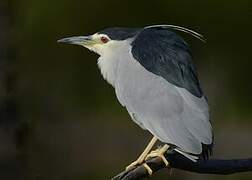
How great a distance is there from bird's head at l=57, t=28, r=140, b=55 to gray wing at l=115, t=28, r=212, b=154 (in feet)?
0.14

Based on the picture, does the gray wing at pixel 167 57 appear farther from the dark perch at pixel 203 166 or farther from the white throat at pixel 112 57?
the dark perch at pixel 203 166

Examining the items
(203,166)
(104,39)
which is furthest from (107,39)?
(203,166)

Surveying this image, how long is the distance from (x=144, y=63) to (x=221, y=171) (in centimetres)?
34

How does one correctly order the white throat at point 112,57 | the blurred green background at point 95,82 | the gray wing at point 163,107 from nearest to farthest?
the gray wing at point 163,107, the white throat at point 112,57, the blurred green background at point 95,82

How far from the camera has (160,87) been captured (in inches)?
74.4

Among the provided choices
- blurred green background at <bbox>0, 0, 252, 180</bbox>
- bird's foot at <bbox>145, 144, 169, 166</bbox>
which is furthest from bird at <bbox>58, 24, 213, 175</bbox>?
blurred green background at <bbox>0, 0, 252, 180</bbox>

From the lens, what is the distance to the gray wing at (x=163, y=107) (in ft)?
5.81

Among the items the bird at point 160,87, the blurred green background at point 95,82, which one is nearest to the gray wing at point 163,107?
the bird at point 160,87

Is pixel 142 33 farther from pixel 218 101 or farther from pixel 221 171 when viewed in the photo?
pixel 218 101

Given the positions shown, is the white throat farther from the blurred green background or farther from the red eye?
the blurred green background

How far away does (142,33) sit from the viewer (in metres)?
1.91

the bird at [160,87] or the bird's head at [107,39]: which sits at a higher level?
the bird's head at [107,39]

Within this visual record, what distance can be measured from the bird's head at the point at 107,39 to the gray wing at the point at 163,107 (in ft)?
0.14

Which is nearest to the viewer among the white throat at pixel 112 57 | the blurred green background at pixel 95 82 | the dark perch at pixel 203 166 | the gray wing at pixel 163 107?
the dark perch at pixel 203 166
